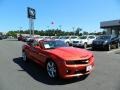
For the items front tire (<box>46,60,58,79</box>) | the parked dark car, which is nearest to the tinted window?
front tire (<box>46,60,58,79</box>)

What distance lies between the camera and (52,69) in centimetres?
827

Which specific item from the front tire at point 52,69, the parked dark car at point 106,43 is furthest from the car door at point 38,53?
the parked dark car at point 106,43

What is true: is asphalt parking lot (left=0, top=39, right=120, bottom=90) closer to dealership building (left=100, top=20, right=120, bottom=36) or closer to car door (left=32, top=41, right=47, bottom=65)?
car door (left=32, top=41, right=47, bottom=65)

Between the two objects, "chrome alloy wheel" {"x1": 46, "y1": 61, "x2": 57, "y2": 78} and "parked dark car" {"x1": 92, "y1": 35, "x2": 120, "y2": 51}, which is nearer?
"chrome alloy wheel" {"x1": 46, "y1": 61, "x2": 57, "y2": 78}

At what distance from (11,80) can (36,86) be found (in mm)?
1233

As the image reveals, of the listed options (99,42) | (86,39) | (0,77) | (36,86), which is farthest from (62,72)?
(86,39)

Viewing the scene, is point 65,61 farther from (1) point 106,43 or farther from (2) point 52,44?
(1) point 106,43

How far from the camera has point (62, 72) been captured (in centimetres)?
764

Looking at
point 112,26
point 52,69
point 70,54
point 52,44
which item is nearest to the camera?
point 70,54

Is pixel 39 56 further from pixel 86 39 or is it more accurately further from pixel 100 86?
pixel 86 39

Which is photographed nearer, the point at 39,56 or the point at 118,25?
the point at 39,56

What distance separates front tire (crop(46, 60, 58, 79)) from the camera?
8.08 meters

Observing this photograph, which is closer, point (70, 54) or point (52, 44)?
point (70, 54)

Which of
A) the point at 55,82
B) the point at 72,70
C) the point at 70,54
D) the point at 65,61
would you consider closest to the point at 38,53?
the point at 70,54
